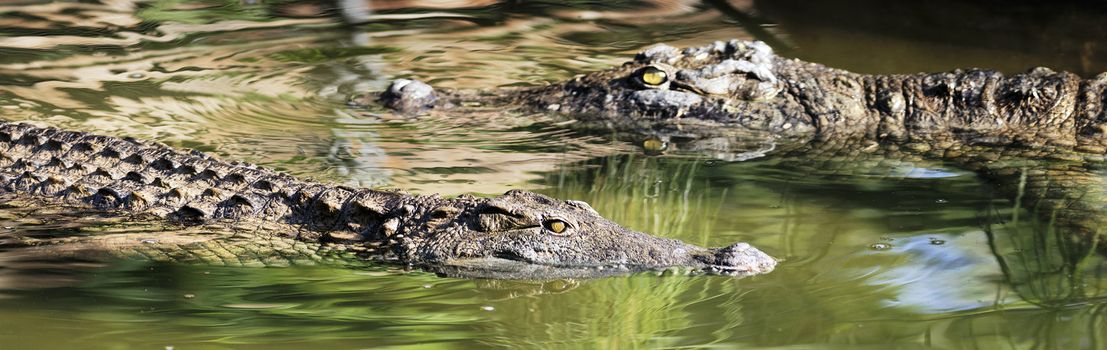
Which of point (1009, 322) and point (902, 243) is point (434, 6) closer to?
point (902, 243)

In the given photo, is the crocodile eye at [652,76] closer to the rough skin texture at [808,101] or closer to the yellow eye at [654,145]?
the rough skin texture at [808,101]

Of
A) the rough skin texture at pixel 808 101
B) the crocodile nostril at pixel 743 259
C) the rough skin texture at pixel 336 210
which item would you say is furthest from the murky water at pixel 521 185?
the rough skin texture at pixel 808 101

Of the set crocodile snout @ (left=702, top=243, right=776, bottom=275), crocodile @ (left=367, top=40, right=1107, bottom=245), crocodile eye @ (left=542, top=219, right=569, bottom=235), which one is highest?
crocodile eye @ (left=542, top=219, right=569, bottom=235)

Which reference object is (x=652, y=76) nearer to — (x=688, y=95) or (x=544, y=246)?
(x=688, y=95)

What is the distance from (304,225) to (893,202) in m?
2.80

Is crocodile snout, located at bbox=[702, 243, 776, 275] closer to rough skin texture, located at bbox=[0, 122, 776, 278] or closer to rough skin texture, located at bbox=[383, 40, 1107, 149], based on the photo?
rough skin texture, located at bbox=[0, 122, 776, 278]

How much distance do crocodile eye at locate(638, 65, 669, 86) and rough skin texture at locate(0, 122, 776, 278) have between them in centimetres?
323

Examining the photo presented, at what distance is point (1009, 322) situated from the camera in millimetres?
4066

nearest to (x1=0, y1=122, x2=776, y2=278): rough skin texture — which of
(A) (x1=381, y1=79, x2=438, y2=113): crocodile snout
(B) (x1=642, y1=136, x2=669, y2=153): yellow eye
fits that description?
(B) (x1=642, y1=136, x2=669, y2=153): yellow eye

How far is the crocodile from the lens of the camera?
7.36 metres

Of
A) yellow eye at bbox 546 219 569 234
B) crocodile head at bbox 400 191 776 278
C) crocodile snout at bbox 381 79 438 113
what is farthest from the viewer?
crocodile snout at bbox 381 79 438 113

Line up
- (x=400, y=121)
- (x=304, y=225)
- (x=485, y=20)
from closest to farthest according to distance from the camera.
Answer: (x=304, y=225) → (x=400, y=121) → (x=485, y=20)

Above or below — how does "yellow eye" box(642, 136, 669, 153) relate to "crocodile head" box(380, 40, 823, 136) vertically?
below

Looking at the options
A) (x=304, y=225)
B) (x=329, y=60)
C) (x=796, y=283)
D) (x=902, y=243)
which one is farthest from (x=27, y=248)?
(x=329, y=60)
